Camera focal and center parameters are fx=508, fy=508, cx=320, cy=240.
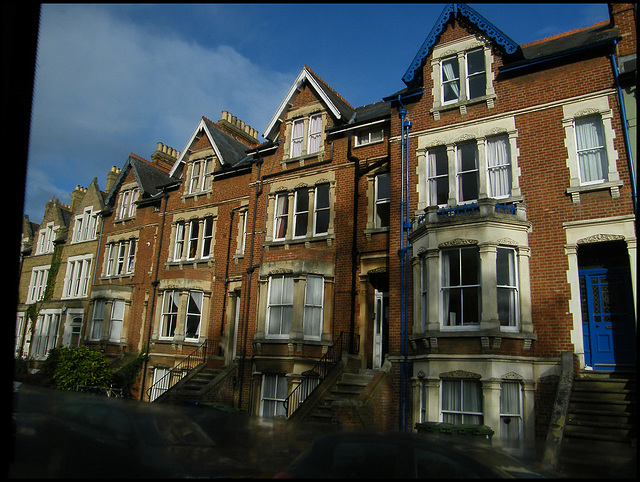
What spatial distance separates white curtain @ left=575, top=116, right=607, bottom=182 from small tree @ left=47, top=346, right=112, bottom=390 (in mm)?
18546

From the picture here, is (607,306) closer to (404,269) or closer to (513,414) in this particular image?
(513,414)

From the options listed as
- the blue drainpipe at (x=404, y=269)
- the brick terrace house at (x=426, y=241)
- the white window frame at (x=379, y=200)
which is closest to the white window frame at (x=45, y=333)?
the brick terrace house at (x=426, y=241)

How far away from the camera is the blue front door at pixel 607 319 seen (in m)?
12.3

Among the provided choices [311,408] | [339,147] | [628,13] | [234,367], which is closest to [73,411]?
[311,408]

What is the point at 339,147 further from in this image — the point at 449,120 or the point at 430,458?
the point at 430,458

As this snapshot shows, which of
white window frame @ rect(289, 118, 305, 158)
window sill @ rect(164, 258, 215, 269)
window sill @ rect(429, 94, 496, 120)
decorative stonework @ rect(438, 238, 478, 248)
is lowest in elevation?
decorative stonework @ rect(438, 238, 478, 248)

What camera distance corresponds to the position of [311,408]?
14.1 meters

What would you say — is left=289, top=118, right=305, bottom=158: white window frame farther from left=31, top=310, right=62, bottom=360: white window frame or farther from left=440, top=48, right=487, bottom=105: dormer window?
left=31, top=310, right=62, bottom=360: white window frame

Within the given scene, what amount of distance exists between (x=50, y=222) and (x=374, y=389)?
29398 mm

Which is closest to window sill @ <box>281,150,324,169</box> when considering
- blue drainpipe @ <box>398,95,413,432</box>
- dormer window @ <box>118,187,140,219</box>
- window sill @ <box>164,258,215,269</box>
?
blue drainpipe @ <box>398,95,413,432</box>

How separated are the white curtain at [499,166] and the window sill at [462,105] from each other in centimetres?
114

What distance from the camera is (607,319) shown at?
12.8m

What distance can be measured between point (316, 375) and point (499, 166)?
8553 mm

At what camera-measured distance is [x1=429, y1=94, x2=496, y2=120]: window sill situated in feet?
49.7
